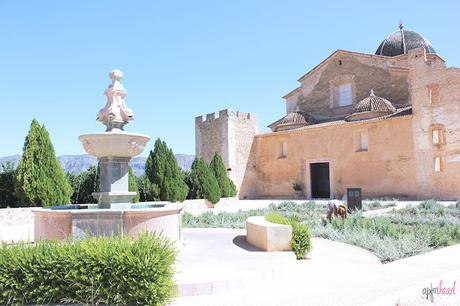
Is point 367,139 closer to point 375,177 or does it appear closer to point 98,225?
point 375,177

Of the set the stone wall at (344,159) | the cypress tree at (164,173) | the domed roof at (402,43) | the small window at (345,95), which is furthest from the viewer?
the domed roof at (402,43)

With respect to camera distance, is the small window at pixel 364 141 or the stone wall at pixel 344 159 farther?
the small window at pixel 364 141

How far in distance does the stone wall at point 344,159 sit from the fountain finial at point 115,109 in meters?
16.6

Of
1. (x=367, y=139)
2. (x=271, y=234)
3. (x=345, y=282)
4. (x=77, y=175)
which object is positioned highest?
(x=367, y=139)

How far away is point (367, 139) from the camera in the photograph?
70.8ft

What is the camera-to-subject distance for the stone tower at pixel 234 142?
82.3 ft

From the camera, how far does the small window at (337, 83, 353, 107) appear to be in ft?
80.6

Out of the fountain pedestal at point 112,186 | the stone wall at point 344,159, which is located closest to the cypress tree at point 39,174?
the fountain pedestal at point 112,186

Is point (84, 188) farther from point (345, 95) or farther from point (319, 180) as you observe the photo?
point (345, 95)

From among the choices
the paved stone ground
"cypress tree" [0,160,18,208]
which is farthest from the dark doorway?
the paved stone ground

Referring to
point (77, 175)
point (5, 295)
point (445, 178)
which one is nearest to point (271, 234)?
point (5, 295)

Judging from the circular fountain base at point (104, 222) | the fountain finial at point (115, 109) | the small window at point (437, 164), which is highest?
the fountain finial at point (115, 109)

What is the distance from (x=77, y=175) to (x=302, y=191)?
43.1 feet

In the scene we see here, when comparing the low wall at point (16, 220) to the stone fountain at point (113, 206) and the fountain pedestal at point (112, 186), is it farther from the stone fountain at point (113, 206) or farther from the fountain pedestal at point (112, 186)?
the fountain pedestal at point (112, 186)
